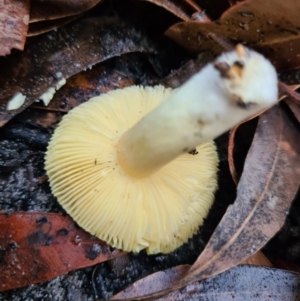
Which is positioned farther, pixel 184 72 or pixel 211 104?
pixel 184 72

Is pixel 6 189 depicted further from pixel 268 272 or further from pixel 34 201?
pixel 268 272

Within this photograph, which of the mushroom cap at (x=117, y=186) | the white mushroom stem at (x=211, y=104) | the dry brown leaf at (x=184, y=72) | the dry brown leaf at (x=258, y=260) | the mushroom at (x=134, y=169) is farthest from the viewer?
the dry brown leaf at (x=184, y=72)

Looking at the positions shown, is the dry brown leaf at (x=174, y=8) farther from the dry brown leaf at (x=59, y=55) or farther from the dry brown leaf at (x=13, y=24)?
the dry brown leaf at (x=13, y=24)

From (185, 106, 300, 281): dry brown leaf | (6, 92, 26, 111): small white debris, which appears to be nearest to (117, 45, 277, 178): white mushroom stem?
(185, 106, 300, 281): dry brown leaf

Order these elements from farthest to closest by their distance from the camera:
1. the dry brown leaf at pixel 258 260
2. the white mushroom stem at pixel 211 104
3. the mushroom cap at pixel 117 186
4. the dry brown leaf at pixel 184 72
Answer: the dry brown leaf at pixel 184 72 < the dry brown leaf at pixel 258 260 < the mushroom cap at pixel 117 186 < the white mushroom stem at pixel 211 104

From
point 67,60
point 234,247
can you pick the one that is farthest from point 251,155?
point 67,60

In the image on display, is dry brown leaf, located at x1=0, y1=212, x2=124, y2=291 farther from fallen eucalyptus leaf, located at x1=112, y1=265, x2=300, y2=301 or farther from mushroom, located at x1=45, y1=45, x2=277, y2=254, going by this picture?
fallen eucalyptus leaf, located at x1=112, y1=265, x2=300, y2=301

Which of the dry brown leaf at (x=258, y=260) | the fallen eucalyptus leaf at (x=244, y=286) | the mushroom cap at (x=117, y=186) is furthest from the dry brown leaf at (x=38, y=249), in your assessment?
the dry brown leaf at (x=258, y=260)

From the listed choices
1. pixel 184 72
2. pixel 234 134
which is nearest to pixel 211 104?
pixel 234 134

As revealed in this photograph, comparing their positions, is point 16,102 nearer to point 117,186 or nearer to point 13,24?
point 13,24
